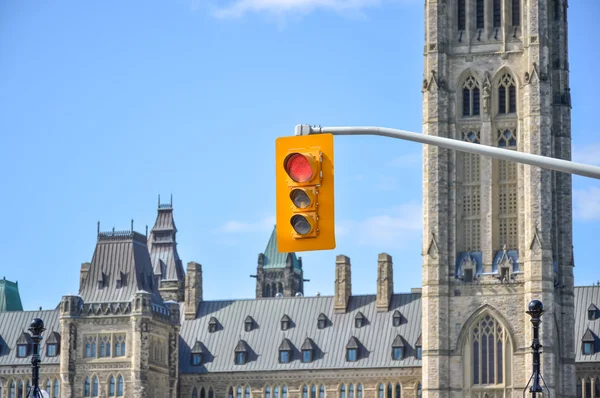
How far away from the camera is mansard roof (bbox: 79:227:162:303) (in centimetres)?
10312

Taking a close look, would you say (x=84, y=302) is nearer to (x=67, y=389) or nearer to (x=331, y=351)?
(x=67, y=389)

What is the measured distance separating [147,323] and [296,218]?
277 ft

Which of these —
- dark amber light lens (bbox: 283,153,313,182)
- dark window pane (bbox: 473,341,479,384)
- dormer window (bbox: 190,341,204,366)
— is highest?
dormer window (bbox: 190,341,204,366)

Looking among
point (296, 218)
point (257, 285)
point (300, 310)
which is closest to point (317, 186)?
point (296, 218)

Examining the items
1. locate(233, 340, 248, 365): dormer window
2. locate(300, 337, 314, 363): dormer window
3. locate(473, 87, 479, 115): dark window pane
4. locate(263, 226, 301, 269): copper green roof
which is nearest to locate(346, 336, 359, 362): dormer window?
locate(300, 337, 314, 363): dormer window

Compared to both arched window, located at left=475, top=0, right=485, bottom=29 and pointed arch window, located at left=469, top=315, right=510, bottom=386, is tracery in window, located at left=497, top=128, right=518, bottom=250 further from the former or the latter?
arched window, located at left=475, top=0, right=485, bottom=29

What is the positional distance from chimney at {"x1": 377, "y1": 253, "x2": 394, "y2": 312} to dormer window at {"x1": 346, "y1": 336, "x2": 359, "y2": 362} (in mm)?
2998

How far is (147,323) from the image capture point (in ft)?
336

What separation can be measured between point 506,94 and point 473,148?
255 feet

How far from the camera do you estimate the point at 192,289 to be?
113562 mm

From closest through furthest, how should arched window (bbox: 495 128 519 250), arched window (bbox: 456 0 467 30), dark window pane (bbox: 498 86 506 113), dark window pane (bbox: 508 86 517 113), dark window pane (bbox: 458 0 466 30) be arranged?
arched window (bbox: 495 128 519 250)
dark window pane (bbox: 508 86 517 113)
dark window pane (bbox: 498 86 506 113)
arched window (bbox: 456 0 467 30)
dark window pane (bbox: 458 0 466 30)

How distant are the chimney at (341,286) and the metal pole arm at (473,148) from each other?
89461 mm

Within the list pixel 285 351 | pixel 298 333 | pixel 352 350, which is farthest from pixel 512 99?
pixel 285 351

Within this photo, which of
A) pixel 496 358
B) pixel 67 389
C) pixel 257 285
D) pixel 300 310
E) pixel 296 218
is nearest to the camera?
pixel 296 218
